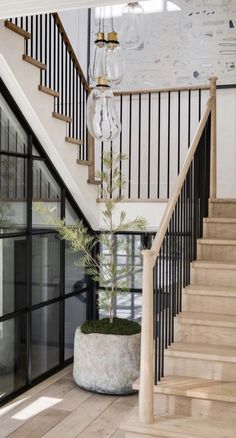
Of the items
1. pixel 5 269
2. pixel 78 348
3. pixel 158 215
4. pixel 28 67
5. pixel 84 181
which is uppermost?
pixel 28 67

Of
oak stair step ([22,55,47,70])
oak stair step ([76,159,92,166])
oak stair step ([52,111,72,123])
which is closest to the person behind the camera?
oak stair step ([22,55,47,70])

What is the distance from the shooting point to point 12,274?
4.79 m

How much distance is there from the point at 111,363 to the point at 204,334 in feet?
3.69

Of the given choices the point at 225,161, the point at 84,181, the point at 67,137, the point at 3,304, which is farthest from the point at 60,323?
the point at 225,161

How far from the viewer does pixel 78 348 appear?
5.08 meters

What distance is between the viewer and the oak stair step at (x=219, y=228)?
5.11 meters

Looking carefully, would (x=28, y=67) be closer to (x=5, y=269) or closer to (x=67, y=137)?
(x=67, y=137)

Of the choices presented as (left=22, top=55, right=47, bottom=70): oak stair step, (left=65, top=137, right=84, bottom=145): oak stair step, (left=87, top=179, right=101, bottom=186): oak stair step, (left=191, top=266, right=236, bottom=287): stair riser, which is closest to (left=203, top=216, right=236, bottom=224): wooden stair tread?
(left=191, top=266, right=236, bottom=287): stair riser

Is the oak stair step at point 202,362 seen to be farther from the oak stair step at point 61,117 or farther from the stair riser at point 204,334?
the oak stair step at point 61,117

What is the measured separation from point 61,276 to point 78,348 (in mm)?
848

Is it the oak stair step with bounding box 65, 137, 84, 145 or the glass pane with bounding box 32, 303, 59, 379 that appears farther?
the glass pane with bounding box 32, 303, 59, 379

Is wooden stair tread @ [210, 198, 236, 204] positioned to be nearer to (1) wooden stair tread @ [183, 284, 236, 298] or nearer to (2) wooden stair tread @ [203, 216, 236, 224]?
(2) wooden stair tread @ [203, 216, 236, 224]

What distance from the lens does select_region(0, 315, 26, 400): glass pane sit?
467cm

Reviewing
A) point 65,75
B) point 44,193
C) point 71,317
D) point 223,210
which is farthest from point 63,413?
point 65,75
